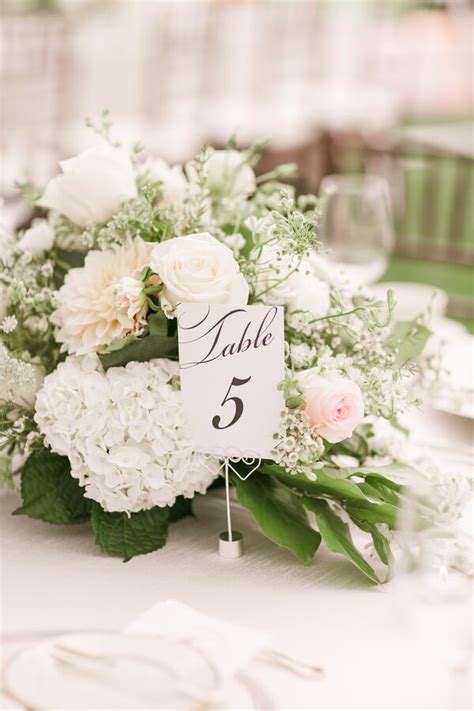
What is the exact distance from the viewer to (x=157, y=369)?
1.01m

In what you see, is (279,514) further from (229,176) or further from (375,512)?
(229,176)

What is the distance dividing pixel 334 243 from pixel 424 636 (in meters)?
1.28

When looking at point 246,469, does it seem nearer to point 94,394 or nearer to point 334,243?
point 94,394

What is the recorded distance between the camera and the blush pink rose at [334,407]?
0.94 m

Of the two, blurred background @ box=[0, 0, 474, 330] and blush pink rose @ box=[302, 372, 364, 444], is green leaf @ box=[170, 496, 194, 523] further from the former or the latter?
blurred background @ box=[0, 0, 474, 330]

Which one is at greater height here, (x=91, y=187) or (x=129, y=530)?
(x=91, y=187)

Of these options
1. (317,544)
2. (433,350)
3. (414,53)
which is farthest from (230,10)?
(317,544)

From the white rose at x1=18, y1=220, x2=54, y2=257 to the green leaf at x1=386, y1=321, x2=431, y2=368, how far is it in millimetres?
409

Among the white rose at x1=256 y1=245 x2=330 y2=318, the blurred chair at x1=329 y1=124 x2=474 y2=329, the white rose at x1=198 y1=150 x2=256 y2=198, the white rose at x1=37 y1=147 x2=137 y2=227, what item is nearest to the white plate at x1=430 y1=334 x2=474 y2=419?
the white rose at x1=256 y1=245 x2=330 y2=318

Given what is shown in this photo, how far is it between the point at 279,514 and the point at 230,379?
0.15 meters

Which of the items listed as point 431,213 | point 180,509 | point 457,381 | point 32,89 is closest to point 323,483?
point 180,509

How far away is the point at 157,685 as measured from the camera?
0.80 m

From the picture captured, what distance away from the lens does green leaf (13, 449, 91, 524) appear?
107 centimetres

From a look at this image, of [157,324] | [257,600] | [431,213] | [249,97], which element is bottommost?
[431,213]
